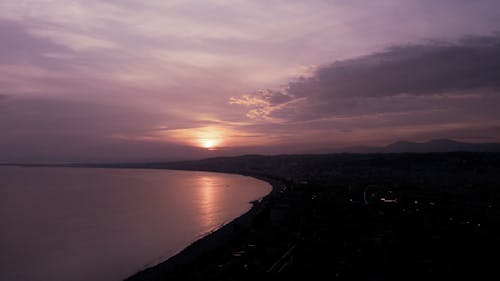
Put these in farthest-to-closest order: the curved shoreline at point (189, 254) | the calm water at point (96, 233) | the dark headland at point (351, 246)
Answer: the calm water at point (96, 233) → the curved shoreline at point (189, 254) → the dark headland at point (351, 246)

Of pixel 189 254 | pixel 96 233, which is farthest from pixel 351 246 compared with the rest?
pixel 96 233

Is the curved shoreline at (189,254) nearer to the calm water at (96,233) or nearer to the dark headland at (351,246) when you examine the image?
the dark headland at (351,246)

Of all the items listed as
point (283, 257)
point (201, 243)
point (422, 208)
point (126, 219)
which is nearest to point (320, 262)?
point (283, 257)

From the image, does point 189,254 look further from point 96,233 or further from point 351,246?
point 96,233

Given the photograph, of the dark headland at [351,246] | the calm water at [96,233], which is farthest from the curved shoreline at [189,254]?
the calm water at [96,233]

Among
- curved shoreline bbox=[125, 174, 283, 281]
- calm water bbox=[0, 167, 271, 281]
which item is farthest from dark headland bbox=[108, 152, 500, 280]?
calm water bbox=[0, 167, 271, 281]

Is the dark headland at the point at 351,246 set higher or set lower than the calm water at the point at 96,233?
higher

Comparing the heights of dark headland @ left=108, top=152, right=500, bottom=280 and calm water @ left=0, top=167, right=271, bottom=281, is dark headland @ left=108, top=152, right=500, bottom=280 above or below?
above

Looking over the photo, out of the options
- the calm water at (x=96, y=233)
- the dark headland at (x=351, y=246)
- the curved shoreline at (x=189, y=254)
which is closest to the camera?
the dark headland at (x=351, y=246)

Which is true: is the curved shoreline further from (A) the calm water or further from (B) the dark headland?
(A) the calm water

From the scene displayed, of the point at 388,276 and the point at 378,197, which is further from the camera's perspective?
the point at 378,197

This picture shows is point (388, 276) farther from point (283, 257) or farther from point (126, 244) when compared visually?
point (126, 244)
